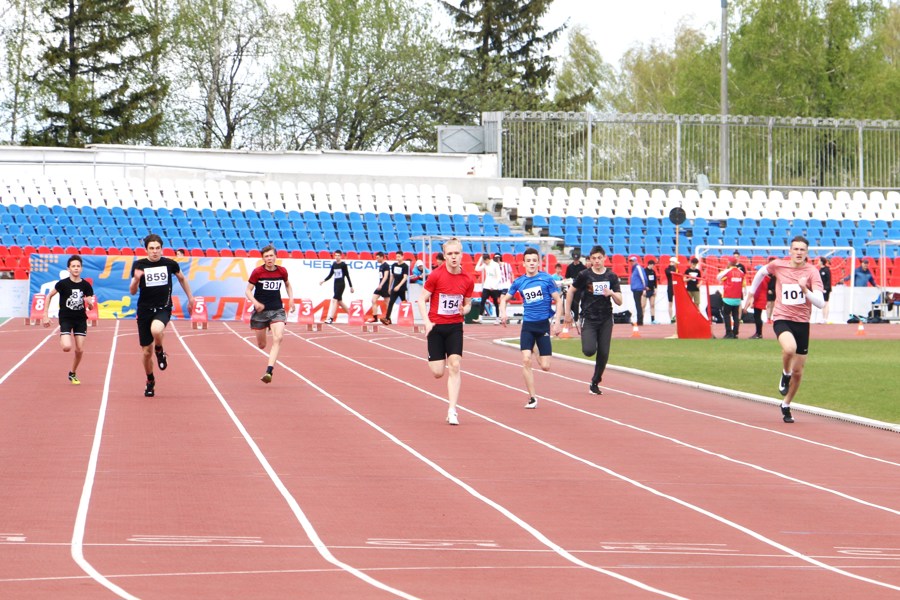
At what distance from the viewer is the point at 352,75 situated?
68250mm

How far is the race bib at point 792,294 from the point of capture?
53.4 feet

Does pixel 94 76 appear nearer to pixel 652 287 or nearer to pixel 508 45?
pixel 508 45

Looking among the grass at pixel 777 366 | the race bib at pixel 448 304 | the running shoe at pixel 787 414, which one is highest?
the race bib at pixel 448 304

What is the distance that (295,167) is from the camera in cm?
5075

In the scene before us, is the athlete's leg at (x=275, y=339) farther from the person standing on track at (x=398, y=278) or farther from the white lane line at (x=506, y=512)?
the person standing on track at (x=398, y=278)

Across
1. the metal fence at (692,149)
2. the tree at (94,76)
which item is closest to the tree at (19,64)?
the tree at (94,76)

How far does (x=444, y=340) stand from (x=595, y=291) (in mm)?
4107

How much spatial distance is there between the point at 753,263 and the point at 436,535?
33083 mm

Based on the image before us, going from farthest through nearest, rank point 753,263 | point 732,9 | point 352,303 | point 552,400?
point 732,9 < point 753,263 < point 352,303 < point 552,400

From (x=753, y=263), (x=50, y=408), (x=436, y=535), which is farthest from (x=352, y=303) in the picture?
(x=436, y=535)

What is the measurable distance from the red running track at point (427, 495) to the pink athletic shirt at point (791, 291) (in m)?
1.18

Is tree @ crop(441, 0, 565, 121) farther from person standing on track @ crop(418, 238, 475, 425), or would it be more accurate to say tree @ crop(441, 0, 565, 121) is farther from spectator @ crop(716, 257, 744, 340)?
person standing on track @ crop(418, 238, 475, 425)

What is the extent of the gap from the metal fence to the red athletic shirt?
3359 centimetres

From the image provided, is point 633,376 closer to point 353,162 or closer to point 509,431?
point 509,431
